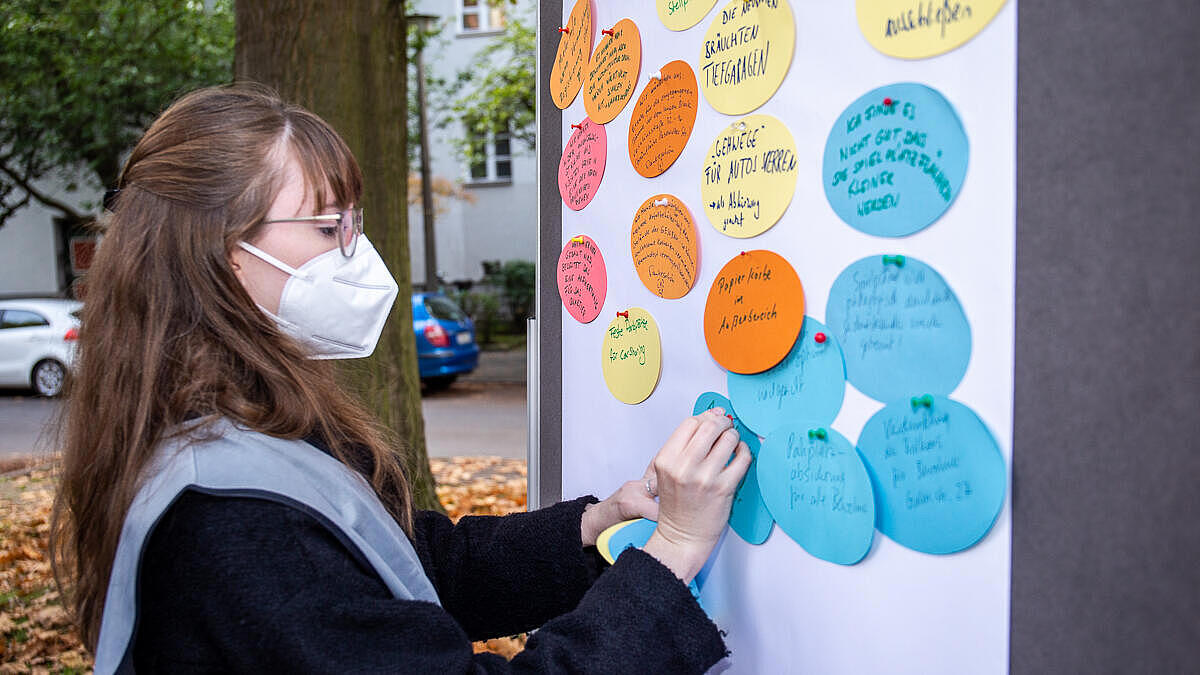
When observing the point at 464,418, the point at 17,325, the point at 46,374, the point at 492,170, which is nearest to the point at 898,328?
the point at 464,418

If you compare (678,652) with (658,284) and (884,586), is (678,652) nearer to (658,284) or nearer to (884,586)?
(884,586)

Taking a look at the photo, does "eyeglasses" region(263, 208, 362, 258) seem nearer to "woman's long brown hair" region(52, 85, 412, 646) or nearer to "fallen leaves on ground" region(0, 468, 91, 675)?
"woman's long brown hair" region(52, 85, 412, 646)

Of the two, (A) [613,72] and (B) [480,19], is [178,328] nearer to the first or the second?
(A) [613,72]

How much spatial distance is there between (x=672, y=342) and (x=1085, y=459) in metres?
0.66

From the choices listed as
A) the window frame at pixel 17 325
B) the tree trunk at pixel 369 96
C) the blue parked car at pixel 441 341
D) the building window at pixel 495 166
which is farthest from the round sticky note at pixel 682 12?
the building window at pixel 495 166

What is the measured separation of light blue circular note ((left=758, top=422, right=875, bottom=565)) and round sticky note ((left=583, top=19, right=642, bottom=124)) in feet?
2.16

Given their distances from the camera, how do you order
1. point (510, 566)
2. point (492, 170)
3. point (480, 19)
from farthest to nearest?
point (492, 170) < point (480, 19) < point (510, 566)

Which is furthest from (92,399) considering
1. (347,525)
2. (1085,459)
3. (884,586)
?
(1085,459)

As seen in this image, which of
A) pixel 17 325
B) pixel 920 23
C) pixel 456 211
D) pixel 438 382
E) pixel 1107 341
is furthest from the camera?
pixel 456 211

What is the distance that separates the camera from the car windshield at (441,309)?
A: 38.8 ft

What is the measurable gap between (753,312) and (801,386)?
13cm

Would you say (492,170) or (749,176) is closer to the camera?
(749,176)

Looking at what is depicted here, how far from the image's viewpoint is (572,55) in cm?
166

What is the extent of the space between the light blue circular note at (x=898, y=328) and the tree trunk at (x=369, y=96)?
8.88ft
